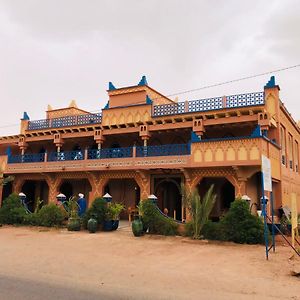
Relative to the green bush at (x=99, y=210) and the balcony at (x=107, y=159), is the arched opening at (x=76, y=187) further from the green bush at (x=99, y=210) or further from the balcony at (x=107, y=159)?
the green bush at (x=99, y=210)

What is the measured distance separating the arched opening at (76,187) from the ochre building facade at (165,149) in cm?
7

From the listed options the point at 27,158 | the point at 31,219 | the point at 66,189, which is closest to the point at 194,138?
the point at 31,219

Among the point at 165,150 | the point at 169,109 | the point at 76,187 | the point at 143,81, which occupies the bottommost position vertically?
the point at 76,187

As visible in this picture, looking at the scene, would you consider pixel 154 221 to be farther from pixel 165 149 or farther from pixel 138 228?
pixel 165 149

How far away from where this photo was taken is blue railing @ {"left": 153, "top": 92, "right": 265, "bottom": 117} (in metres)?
17.0

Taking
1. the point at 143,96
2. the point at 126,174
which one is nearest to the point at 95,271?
the point at 126,174

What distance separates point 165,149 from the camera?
1795 cm

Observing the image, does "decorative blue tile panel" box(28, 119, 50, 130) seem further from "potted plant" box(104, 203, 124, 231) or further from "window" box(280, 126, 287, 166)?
"window" box(280, 126, 287, 166)

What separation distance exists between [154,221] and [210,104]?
6.99 meters


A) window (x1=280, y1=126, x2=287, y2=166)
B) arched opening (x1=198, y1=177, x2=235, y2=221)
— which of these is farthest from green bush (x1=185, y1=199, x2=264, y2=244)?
window (x1=280, y1=126, x2=287, y2=166)

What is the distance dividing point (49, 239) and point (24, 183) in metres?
12.2

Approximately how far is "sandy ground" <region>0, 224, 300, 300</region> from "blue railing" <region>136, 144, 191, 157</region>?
16.5 ft

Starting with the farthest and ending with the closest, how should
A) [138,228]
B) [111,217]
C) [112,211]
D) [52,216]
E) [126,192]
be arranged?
[126,192]
[52,216]
[111,217]
[112,211]
[138,228]

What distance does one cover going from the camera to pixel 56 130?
2305cm
